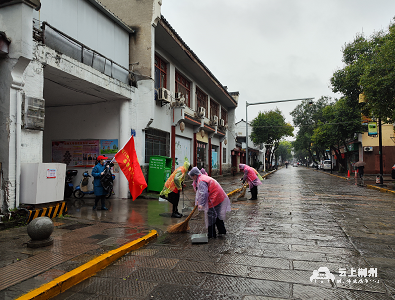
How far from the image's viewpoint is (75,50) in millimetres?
10156

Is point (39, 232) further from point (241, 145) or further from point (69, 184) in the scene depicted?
point (241, 145)

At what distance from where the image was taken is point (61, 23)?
31.4 ft

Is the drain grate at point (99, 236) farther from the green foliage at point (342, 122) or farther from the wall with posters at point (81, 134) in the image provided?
the green foliage at point (342, 122)

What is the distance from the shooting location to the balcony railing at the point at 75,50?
27.2 ft

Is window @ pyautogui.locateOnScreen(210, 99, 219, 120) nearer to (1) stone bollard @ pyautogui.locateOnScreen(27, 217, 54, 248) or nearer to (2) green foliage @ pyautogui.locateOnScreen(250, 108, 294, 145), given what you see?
(2) green foliage @ pyautogui.locateOnScreen(250, 108, 294, 145)

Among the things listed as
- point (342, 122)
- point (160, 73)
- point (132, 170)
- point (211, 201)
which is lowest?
point (211, 201)

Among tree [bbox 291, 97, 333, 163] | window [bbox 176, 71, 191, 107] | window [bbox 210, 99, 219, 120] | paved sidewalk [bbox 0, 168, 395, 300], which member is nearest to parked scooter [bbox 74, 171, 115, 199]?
paved sidewalk [bbox 0, 168, 395, 300]

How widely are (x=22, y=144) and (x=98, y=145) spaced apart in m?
5.34

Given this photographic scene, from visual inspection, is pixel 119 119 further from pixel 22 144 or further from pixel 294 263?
pixel 294 263

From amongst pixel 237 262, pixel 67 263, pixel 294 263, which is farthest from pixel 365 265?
pixel 67 263

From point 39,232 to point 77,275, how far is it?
5.51 feet

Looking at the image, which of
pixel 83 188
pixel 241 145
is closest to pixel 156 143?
pixel 83 188

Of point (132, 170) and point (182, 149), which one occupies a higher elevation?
point (182, 149)

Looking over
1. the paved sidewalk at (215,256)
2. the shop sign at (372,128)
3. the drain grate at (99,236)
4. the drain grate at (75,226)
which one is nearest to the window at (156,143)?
the paved sidewalk at (215,256)
